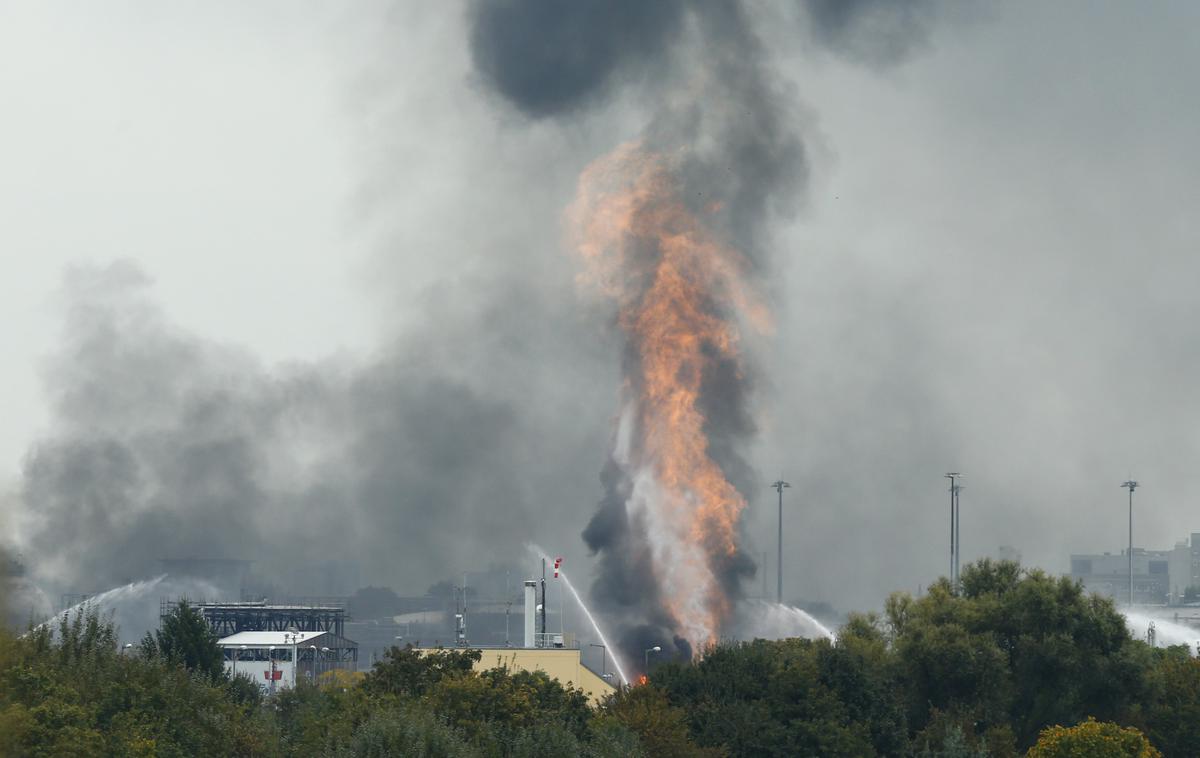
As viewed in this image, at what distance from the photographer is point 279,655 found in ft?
531

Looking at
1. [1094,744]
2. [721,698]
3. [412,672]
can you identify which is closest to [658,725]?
[721,698]

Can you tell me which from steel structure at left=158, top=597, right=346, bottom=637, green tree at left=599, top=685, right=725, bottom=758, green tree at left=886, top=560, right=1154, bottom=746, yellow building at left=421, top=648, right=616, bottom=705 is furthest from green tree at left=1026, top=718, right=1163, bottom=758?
steel structure at left=158, top=597, right=346, bottom=637

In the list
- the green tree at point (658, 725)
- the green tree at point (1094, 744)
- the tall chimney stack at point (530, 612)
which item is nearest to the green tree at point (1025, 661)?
the green tree at point (1094, 744)

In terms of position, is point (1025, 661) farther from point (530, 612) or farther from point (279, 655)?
point (279, 655)

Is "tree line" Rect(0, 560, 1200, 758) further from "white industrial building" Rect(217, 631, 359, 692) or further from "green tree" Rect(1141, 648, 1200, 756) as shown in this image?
"white industrial building" Rect(217, 631, 359, 692)

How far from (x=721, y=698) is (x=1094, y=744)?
19.1 meters

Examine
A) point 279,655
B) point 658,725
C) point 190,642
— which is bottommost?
point 658,725

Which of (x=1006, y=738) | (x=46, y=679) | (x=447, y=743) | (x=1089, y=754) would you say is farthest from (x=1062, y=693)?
(x=46, y=679)

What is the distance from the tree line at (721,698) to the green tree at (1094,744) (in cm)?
11

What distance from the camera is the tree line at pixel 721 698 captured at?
6431 centimetres

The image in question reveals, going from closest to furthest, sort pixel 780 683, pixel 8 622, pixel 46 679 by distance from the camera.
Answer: pixel 8 622 < pixel 46 679 < pixel 780 683

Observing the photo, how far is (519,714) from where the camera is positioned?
78562 millimetres

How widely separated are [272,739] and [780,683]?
94.9ft

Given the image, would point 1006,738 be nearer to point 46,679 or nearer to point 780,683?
point 780,683
